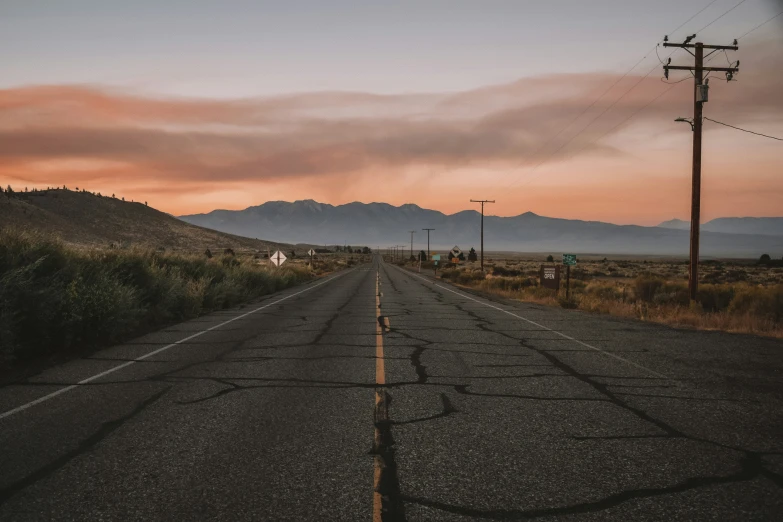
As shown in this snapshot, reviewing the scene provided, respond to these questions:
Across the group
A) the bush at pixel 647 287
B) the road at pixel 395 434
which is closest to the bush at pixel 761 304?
the bush at pixel 647 287

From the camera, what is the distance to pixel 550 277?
2930 cm

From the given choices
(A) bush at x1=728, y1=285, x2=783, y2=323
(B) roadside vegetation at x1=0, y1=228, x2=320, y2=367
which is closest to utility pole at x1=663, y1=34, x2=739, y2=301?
(A) bush at x1=728, y1=285, x2=783, y2=323

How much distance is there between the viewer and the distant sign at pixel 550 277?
29.0 m

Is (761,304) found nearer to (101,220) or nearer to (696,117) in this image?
(696,117)

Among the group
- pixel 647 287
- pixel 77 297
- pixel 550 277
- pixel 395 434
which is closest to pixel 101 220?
pixel 550 277

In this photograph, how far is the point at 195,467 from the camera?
4.94 meters

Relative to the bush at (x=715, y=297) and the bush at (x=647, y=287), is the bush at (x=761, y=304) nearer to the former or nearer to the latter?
the bush at (x=715, y=297)

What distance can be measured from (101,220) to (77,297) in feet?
394

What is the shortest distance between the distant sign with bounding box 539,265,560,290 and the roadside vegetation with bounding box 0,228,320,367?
16.7 meters

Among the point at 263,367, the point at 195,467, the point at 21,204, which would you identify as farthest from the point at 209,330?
the point at 21,204

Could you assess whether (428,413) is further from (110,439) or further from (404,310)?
(404,310)

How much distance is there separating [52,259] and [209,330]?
3979 mm

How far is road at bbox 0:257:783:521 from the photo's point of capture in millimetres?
4270

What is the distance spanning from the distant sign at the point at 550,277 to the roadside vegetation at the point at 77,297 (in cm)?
1672
